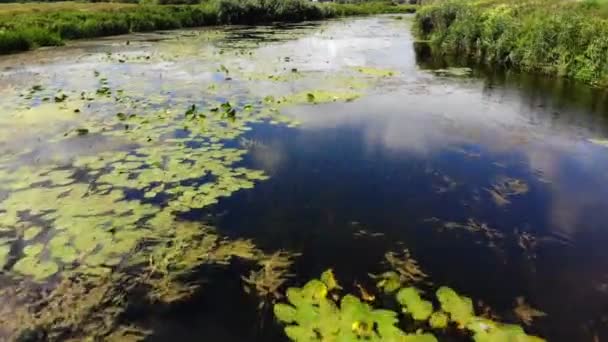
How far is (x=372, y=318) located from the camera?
3.35m

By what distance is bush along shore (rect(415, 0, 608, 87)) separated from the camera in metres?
12.5

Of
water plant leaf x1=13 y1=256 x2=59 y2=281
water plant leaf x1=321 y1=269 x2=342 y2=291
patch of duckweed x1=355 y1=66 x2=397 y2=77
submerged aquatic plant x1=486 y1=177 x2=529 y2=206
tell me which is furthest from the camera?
patch of duckweed x1=355 y1=66 x2=397 y2=77

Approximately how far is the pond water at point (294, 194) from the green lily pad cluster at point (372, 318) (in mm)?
181

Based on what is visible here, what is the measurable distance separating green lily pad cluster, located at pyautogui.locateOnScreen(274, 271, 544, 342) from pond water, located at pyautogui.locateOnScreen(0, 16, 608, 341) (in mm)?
A: 181

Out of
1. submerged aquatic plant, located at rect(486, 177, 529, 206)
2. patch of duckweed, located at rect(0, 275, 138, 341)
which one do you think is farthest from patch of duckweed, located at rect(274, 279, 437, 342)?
submerged aquatic plant, located at rect(486, 177, 529, 206)

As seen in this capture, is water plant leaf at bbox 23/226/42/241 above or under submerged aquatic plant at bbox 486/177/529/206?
above

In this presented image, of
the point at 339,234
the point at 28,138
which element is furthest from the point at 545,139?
the point at 28,138

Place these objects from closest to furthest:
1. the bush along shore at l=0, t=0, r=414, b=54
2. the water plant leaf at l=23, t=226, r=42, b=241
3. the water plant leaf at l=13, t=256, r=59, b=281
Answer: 1. the water plant leaf at l=13, t=256, r=59, b=281
2. the water plant leaf at l=23, t=226, r=42, b=241
3. the bush along shore at l=0, t=0, r=414, b=54

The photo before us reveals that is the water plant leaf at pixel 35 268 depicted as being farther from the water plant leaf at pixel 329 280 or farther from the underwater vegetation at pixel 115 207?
the water plant leaf at pixel 329 280

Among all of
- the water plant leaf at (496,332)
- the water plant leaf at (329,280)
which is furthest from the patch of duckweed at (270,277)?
the water plant leaf at (496,332)

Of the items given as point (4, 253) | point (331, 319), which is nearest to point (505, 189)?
point (331, 319)

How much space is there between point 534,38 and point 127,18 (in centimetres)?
2202

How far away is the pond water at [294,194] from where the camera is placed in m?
3.90

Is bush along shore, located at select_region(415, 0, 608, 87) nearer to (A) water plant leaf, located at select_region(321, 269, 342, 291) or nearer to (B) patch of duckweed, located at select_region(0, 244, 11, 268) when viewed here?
(A) water plant leaf, located at select_region(321, 269, 342, 291)
